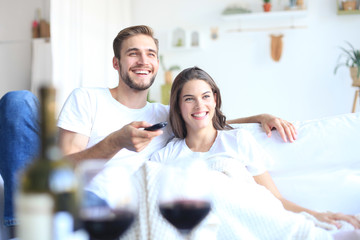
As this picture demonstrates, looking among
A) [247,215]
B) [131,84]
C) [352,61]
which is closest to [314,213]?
[247,215]

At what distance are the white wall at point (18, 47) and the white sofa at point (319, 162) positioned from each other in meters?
4.16

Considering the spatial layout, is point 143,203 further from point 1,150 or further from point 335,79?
point 335,79

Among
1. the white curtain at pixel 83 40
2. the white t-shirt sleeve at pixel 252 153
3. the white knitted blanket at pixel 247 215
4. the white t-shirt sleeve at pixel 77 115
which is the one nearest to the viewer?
the white knitted blanket at pixel 247 215

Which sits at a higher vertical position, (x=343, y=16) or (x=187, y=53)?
(x=343, y=16)

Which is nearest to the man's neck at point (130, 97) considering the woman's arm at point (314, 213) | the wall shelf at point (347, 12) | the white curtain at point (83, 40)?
the woman's arm at point (314, 213)

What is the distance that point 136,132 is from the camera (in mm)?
1232

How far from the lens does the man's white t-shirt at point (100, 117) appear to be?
1770mm

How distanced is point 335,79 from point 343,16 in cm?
→ 69

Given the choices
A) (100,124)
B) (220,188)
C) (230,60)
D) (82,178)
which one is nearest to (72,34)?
(230,60)

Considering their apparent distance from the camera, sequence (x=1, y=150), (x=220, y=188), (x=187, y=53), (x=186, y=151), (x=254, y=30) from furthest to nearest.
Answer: (x=187, y=53)
(x=254, y=30)
(x=186, y=151)
(x=1, y=150)
(x=220, y=188)

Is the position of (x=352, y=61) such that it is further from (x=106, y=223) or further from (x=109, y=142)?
(x=106, y=223)

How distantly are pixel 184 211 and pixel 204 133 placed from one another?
1200 mm

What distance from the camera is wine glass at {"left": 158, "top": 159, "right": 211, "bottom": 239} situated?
660mm

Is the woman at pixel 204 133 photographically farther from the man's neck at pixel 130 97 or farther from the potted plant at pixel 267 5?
the potted plant at pixel 267 5
